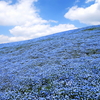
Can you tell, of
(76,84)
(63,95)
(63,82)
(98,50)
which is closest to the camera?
(63,95)

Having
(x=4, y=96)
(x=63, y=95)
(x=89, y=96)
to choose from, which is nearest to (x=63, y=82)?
(x=63, y=95)

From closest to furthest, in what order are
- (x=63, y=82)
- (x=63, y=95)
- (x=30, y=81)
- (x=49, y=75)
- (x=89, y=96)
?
(x=89, y=96) → (x=63, y=95) → (x=63, y=82) → (x=30, y=81) → (x=49, y=75)

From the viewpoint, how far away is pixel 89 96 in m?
5.03

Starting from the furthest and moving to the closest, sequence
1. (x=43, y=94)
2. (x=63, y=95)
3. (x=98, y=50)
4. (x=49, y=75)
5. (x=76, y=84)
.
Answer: (x=98, y=50), (x=49, y=75), (x=76, y=84), (x=43, y=94), (x=63, y=95)

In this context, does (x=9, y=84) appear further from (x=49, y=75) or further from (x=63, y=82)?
(x=63, y=82)

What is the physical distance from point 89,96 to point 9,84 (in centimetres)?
559

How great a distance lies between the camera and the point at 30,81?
7.49 metres

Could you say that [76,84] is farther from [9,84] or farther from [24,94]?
[9,84]

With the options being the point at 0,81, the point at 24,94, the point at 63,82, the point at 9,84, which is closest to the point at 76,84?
the point at 63,82

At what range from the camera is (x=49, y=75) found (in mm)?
8031

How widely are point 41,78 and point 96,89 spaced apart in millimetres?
3863

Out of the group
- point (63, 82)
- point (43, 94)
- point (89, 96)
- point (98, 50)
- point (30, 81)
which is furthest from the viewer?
point (98, 50)

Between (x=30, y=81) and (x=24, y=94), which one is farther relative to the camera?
(x=30, y=81)

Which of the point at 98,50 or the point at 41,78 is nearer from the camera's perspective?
the point at 41,78
